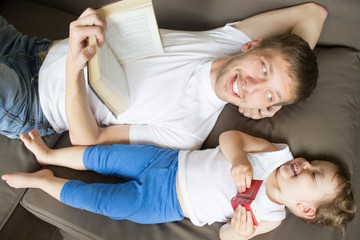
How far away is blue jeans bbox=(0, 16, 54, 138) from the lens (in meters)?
1.20

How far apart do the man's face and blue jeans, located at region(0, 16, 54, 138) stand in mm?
879

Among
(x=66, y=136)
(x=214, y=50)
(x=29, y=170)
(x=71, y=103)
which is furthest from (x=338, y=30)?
(x=29, y=170)

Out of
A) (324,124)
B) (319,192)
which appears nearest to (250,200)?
(319,192)

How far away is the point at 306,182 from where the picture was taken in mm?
1127

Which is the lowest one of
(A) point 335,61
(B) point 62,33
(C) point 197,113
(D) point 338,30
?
(C) point 197,113

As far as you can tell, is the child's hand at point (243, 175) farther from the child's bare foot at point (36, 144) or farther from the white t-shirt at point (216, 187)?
the child's bare foot at point (36, 144)

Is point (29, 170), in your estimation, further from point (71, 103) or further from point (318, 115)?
point (318, 115)

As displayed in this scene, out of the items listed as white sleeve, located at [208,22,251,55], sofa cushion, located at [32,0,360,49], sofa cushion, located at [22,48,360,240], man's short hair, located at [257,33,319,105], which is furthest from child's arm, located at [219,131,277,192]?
sofa cushion, located at [32,0,360,49]

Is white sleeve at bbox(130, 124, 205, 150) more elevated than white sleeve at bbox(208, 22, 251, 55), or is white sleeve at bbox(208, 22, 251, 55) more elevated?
white sleeve at bbox(208, 22, 251, 55)

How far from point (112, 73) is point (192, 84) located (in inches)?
16.4

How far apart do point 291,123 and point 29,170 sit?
1246mm

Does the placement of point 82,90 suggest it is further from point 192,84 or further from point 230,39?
point 230,39

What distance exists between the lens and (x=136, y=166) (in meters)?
1.27

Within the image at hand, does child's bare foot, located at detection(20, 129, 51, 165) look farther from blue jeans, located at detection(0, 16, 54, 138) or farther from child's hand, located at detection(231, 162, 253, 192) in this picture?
child's hand, located at detection(231, 162, 253, 192)
